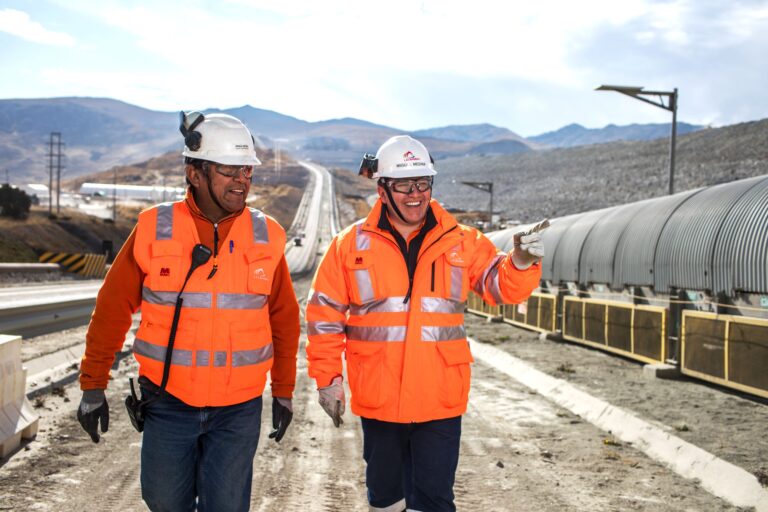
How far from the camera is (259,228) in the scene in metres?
4.12

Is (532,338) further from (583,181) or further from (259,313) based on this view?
(583,181)

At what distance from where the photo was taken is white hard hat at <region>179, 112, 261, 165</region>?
13.6ft

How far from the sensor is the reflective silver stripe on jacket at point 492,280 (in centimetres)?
441

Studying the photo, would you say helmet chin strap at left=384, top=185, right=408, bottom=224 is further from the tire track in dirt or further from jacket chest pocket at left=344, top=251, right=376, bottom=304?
the tire track in dirt

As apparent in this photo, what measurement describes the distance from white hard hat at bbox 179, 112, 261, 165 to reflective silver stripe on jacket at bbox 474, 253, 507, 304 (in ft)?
4.98

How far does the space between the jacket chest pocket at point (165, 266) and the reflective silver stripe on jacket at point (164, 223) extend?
4 centimetres

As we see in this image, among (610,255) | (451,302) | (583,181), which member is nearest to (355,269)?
(451,302)

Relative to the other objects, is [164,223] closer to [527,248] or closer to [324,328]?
[324,328]

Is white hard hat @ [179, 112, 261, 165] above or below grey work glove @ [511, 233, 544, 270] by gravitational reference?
above

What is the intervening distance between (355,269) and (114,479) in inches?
125

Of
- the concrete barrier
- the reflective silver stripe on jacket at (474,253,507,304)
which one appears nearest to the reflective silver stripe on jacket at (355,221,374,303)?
the reflective silver stripe on jacket at (474,253,507,304)

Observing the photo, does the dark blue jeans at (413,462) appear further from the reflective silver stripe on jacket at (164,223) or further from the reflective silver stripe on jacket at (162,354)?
the reflective silver stripe on jacket at (164,223)

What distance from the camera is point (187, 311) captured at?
3.77 m

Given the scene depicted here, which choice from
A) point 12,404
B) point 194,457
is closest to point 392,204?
point 194,457
